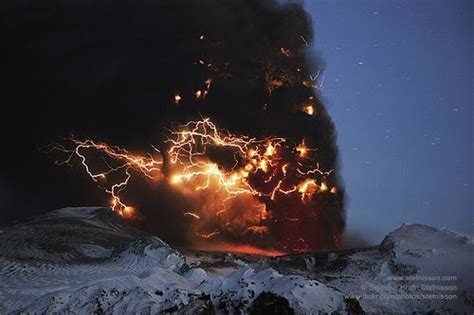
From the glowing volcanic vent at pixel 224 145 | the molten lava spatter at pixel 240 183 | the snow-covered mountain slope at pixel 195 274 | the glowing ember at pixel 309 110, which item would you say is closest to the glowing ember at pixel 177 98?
the glowing volcanic vent at pixel 224 145

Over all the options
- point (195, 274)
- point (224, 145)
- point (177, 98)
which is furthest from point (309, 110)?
point (195, 274)

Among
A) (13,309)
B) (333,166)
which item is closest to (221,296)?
(13,309)

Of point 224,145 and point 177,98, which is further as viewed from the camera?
point 177,98

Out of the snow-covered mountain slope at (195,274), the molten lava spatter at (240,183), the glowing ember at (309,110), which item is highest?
the glowing ember at (309,110)

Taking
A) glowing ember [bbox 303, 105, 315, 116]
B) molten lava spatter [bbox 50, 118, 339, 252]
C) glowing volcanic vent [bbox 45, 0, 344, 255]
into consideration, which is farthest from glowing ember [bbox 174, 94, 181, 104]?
glowing ember [bbox 303, 105, 315, 116]

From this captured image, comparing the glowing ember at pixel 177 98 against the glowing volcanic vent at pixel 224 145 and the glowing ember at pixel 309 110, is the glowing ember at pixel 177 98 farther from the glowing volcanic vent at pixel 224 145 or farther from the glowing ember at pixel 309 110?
the glowing ember at pixel 309 110

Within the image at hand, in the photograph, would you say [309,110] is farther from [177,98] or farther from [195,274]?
[195,274]
